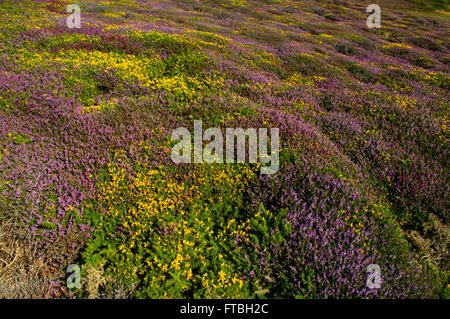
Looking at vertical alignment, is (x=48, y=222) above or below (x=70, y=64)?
below

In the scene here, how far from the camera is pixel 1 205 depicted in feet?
12.5

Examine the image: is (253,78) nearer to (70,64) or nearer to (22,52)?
(70,64)

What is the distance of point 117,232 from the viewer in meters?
3.96

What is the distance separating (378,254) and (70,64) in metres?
9.69

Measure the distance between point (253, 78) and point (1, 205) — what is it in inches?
311

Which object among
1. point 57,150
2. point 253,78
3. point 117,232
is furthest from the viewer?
point 253,78

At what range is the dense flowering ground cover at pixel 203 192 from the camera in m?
3.57

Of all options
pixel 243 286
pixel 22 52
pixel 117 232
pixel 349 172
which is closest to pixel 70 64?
Result: pixel 22 52

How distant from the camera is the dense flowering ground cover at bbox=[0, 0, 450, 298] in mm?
3572

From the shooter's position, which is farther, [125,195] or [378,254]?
[125,195]

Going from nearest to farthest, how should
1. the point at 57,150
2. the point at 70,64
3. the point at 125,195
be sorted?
1. the point at 125,195
2. the point at 57,150
3. the point at 70,64

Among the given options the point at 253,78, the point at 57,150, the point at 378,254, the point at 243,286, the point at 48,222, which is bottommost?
the point at 243,286

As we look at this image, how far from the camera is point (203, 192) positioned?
466 cm

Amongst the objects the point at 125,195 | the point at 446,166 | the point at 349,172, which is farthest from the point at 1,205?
the point at 446,166
